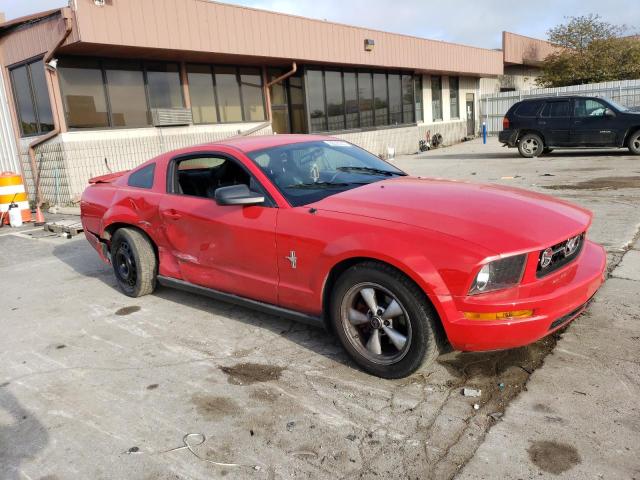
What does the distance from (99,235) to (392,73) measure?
18.1m

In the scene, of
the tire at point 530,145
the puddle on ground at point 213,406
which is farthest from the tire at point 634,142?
the puddle on ground at point 213,406

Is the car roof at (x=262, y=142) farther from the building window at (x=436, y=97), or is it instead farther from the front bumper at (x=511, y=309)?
the building window at (x=436, y=97)

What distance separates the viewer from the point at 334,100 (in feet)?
60.4

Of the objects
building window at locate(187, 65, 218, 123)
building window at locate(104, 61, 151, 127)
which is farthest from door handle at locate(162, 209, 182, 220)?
building window at locate(187, 65, 218, 123)

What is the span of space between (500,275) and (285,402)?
1.40 meters

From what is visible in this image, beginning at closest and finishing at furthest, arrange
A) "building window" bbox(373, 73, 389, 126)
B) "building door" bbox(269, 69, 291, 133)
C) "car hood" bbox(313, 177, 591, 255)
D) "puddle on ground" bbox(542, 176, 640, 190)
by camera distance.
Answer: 1. "car hood" bbox(313, 177, 591, 255)
2. "puddle on ground" bbox(542, 176, 640, 190)
3. "building door" bbox(269, 69, 291, 133)
4. "building window" bbox(373, 73, 389, 126)

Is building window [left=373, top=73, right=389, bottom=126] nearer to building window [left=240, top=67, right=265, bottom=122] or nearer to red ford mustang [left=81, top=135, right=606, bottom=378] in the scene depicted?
building window [left=240, top=67, right=265, bottom=122]

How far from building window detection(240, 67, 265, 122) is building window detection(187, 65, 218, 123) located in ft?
3.74

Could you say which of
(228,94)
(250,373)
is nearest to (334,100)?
(228,94)

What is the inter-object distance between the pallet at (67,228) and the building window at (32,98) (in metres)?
3.96

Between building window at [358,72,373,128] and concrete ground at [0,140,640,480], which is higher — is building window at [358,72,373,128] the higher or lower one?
the higher one

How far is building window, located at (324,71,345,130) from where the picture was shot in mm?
18125

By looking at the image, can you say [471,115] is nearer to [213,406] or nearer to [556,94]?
[556,94]

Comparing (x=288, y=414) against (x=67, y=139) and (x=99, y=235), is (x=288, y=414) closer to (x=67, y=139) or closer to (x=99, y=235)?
(x=99, y=235)
